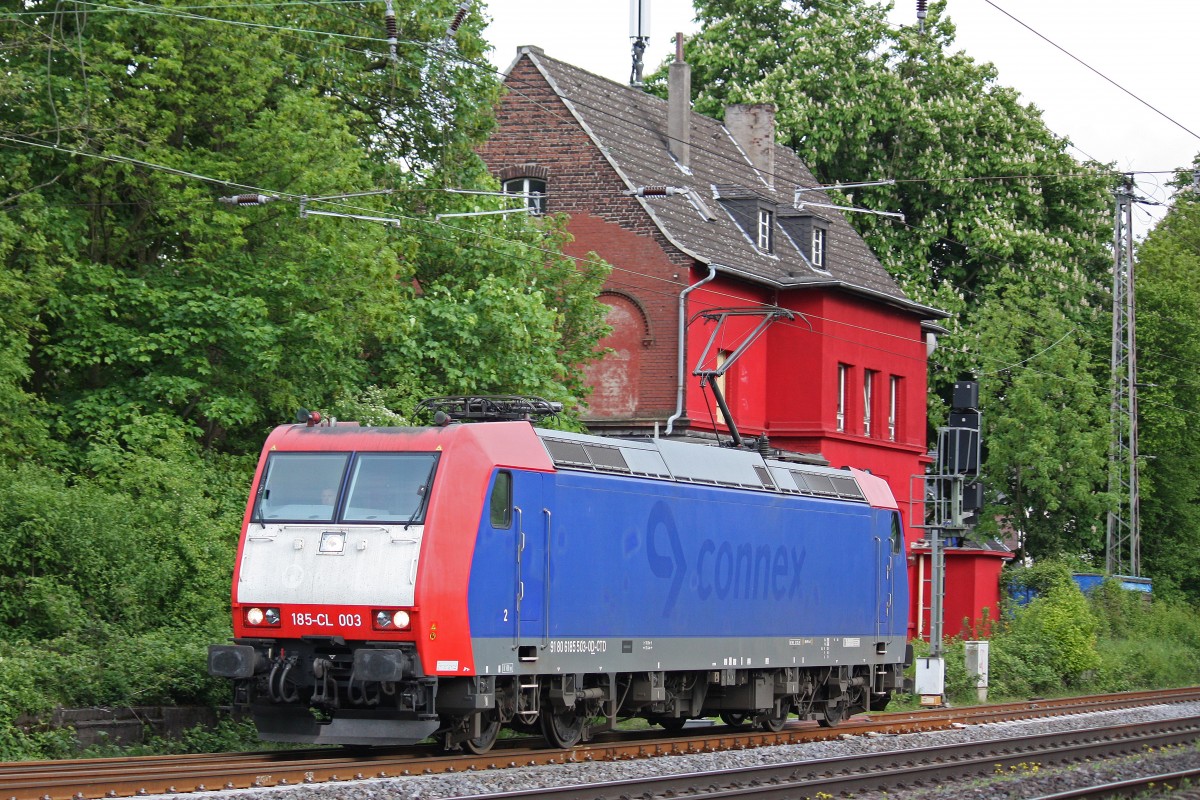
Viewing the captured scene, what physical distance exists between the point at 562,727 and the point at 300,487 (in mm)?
3713

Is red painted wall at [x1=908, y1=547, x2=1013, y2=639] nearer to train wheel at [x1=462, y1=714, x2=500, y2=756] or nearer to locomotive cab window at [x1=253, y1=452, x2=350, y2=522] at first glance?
train wheel at [x1=462, y1=714, x2=500, y2=756]

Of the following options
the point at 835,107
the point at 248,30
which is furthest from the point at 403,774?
the point at 835,107

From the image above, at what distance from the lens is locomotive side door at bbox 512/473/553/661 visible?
632 inches

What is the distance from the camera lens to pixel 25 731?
1498 centimetres

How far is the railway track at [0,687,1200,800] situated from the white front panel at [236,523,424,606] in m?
1.41

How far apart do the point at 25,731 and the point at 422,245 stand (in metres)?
15.0

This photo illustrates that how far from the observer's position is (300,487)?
15883 mm

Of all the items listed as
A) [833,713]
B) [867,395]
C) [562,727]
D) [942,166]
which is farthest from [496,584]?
[942,166]

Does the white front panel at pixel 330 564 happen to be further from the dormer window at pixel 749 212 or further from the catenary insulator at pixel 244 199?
the dormer window at pixel 749 212

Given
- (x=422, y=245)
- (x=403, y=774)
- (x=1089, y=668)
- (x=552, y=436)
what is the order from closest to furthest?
(x=403, y=774) → (x=552, y=436) → (x=422, y=245) → (x=1089, y=668)

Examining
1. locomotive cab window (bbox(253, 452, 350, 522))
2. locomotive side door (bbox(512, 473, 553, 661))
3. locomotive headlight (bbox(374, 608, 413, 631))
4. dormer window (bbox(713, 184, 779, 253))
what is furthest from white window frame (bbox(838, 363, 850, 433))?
locomotive headlight (bbox(374, 608, 413, 631))

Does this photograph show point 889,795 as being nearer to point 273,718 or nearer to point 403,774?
point 403,774

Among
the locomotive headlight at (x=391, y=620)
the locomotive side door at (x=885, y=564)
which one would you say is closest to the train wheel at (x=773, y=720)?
the locomotive side door at (x=885, y=564)

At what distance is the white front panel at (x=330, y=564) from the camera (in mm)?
14992
